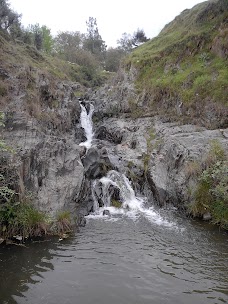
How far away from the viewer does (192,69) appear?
28.0 m

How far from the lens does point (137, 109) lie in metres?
29.6

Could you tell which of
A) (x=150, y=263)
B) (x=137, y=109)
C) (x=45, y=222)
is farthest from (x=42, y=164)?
(x=137, y=109)

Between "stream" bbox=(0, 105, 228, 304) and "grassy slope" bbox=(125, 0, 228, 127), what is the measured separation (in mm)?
11819

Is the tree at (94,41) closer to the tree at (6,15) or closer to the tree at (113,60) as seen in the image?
the tree at (113,60)

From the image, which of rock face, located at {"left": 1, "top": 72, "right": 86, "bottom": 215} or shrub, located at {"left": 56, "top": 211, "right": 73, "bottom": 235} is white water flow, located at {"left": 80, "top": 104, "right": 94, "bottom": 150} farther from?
shrub, located at {"left": 56, "top": 211, "right": 73, "bottom": 235}

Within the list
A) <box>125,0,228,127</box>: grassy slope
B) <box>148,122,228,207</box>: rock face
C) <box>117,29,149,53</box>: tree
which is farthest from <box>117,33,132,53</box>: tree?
<box>148,122,228,207</box>: rock face

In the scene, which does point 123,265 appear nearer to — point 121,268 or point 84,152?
point 121,268

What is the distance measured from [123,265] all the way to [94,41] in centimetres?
6905

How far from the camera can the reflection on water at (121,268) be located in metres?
9.80

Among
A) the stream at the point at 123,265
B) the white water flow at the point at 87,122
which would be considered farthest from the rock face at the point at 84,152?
the stream at the point at 123,265

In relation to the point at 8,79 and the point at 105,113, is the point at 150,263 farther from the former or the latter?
the point at 105,113

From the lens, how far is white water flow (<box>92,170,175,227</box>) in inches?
698

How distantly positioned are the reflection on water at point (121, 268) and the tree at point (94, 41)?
6226 cm

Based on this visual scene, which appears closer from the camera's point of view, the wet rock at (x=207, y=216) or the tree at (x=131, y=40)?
the wet rock at (x=207, y=216)
